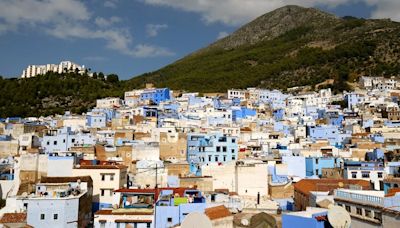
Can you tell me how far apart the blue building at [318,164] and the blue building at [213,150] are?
6.51m

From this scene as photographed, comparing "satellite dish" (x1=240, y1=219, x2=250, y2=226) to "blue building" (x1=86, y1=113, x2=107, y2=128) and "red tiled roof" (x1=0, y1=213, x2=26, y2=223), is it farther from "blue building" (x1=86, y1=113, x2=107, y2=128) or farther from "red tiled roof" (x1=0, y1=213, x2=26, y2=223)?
"blue building" (x1=86, y1=113, x2=107, y2=128)

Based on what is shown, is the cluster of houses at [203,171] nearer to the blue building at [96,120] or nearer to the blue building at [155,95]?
the blue building at [96,120]

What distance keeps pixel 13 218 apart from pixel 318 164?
2196cm

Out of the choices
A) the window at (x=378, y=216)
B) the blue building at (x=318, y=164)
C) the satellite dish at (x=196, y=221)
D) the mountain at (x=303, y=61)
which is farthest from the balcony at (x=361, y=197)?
the mountain at (x=303, y=61)

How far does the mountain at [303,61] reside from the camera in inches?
3775

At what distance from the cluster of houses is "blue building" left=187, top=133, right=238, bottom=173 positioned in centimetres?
9

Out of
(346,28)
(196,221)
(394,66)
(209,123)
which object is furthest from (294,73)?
(196,221)

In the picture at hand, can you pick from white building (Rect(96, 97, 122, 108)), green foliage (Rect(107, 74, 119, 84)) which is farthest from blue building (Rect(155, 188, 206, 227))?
green foliage (Rect(107, 74, 119, 84))

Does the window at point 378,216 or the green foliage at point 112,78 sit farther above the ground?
the green foliage at point 112,78

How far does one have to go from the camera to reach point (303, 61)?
344 feet

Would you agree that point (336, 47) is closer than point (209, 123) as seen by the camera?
No

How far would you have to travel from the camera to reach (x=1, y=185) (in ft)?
94.9

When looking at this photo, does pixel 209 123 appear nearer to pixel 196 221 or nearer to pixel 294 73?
pixel 196 221

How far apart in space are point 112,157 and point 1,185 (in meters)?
8.25
